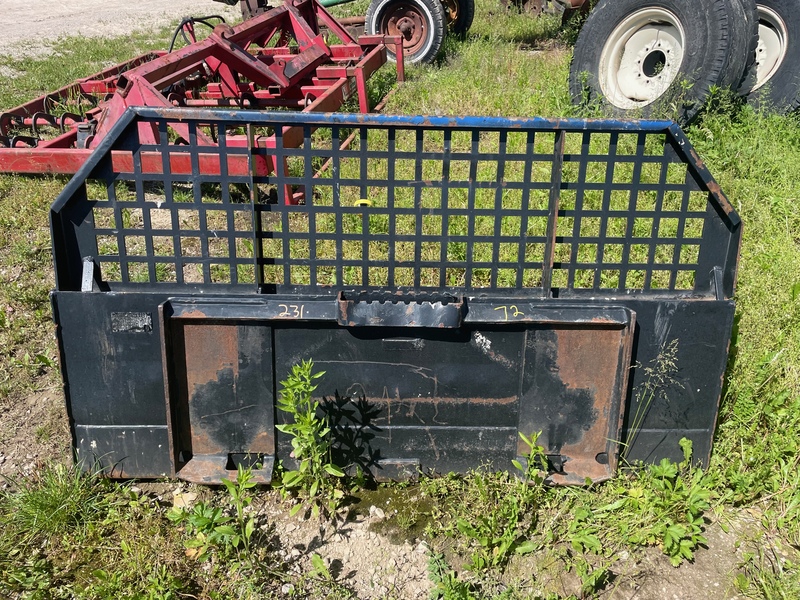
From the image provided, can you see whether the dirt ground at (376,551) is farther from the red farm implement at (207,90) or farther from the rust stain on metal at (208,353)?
the red farm implement at (207,90)

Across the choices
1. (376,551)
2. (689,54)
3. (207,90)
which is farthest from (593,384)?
(207,90)

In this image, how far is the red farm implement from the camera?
530cm

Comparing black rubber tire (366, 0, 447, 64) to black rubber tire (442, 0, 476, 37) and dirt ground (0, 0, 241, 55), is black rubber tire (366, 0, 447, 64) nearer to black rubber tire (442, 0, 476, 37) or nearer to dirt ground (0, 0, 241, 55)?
black rubber tire (442, 0, 476, 37)

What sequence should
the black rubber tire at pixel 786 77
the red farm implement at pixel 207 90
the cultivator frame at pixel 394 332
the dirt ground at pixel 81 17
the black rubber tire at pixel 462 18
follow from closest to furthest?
the cultivator frame at pixel 394 332, the red farm implement at pixel 207 90, the black rubber tire at pixel 786 77, the black rubber tire at pixel 462 18, the dirt ground at pixel 81 17

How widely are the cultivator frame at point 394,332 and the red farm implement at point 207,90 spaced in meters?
1.92

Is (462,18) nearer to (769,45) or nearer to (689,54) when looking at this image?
(769,45)

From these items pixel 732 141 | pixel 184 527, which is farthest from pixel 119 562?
pixel 732 141

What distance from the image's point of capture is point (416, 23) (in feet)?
31.3

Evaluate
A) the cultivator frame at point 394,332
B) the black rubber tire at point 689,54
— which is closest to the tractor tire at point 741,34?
the black rubber tire at point 689,54

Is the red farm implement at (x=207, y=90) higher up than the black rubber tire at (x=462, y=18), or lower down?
lower down

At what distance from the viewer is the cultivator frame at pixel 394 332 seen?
2672 mm

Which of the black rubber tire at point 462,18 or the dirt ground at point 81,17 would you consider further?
the dirt ground at point 81,17

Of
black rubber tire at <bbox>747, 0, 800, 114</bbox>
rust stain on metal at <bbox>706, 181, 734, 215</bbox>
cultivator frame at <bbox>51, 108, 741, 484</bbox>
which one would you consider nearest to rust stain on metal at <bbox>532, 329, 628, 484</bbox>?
cultivator frame at <bbox>51, 108, 741, 484</bbox>

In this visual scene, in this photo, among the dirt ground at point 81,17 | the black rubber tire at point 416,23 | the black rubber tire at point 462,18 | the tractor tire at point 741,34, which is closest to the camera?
the tractor tire at point 741,34
